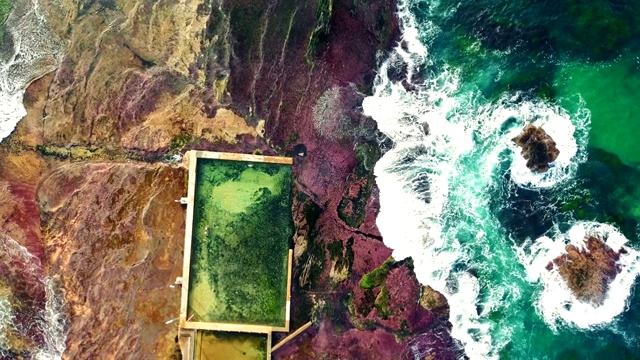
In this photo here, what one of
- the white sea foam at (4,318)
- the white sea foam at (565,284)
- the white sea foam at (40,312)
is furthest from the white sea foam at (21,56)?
the white sea foam at (565,284)

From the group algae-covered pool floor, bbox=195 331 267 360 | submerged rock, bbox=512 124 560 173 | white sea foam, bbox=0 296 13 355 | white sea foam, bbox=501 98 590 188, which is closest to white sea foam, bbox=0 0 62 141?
white sea foam, bbox=0 296 13 355

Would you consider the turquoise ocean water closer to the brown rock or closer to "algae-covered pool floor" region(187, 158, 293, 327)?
"algae-covered pool floor" region(187, 158, 293, 327)

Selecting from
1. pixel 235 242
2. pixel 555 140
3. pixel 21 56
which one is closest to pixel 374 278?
pixel 235 242

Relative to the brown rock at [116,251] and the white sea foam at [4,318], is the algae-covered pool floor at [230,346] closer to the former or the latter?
the brown rock at [116,251]

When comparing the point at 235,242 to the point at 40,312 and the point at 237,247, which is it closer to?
the point at 237,247

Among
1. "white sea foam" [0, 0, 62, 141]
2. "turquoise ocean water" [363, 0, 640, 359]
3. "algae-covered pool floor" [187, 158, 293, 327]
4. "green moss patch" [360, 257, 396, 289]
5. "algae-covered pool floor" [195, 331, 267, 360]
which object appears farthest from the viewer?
"white sea foam" [0, 0, 62, 141]

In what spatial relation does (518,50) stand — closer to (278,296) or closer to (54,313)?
(278,296)
